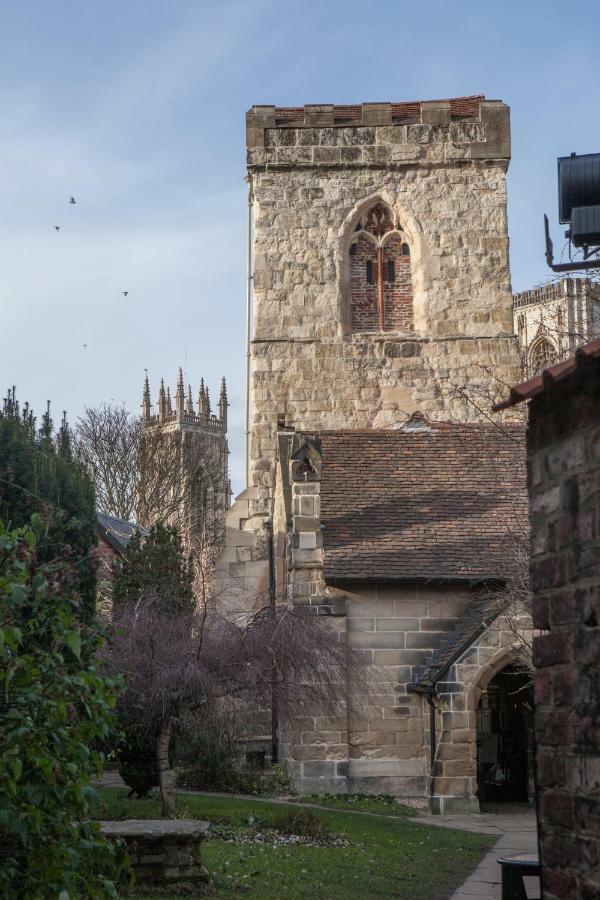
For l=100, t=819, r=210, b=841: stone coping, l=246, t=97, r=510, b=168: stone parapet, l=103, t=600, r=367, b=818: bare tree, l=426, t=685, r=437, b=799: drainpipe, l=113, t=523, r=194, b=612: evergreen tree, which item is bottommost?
l=100, t=819, r=210, b=841: stone coping

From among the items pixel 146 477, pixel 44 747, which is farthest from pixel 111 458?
pixel 44 747

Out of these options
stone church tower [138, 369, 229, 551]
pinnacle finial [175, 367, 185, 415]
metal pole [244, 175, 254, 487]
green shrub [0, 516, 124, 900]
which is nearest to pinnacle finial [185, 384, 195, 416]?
pinnacle finial [175, 367, 185, 415]

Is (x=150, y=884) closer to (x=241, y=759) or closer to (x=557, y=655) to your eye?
(x=557, y=655)

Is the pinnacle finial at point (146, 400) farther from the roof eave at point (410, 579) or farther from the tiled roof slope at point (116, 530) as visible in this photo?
the roof eave at point (410, 579)

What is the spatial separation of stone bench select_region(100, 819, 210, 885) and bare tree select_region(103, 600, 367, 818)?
3260 mm

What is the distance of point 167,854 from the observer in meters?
11.1

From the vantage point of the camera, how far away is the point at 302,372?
27297 mm

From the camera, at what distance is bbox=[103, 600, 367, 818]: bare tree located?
47.8ft

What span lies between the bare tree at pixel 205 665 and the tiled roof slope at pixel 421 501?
4.01 m

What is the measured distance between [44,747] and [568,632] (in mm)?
2789

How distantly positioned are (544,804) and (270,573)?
1892 cm

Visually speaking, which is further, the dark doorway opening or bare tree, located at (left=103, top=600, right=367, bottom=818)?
the dark doorway opening

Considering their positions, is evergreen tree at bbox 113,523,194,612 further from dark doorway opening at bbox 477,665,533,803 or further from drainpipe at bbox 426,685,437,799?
dark doorway opening at bbox 477,665,533,803

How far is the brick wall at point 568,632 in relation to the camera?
6.24m
